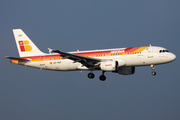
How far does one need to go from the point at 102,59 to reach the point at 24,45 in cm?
1707

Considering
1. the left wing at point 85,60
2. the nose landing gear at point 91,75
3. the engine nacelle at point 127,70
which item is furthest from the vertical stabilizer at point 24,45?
the engine nacelle at point 127,70

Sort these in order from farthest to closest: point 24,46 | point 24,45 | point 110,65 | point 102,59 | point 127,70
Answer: point 24,45
point 24,46
point 127,70
point 102,59
point 110,65

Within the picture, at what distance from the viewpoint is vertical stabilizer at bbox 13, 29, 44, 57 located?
189 ft

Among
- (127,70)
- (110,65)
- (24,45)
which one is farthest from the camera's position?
(24,45)

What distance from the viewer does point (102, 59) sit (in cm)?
5031

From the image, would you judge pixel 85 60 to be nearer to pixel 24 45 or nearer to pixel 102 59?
pixel 102 59

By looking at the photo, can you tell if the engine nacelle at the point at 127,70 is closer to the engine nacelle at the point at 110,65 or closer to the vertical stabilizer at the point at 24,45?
the engine nacelle at the point at 110,65

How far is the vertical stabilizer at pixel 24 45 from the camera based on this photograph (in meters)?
57.5

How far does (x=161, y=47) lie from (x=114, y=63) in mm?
8388

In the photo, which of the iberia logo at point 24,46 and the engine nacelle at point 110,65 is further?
the iberia logo at point 24,46

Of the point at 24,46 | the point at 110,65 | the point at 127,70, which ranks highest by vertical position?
the point at 24,46

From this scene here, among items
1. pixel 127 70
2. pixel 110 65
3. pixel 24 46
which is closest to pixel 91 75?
pixel 110 65

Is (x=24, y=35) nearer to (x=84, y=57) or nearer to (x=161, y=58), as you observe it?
(x=84, y=57)

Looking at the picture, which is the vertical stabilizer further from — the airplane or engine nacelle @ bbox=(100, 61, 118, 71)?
engine nacelle @ bbox=(100, 61, 118, 71)
